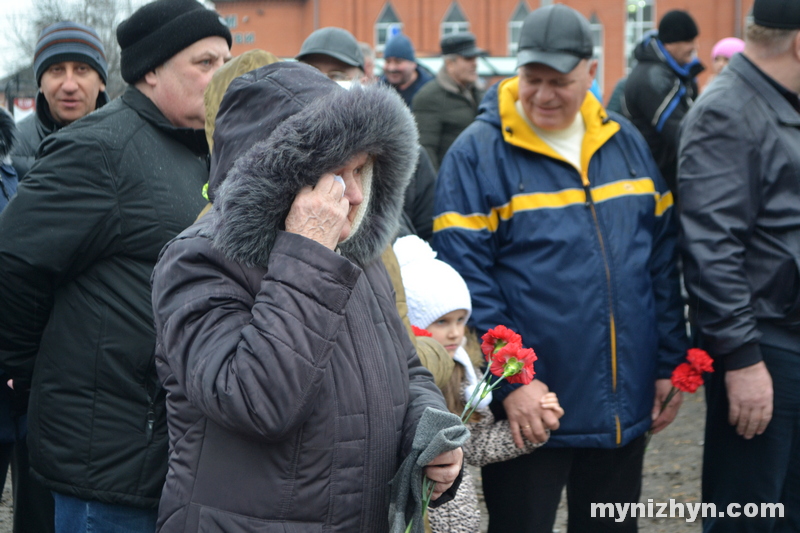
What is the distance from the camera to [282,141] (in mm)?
1745

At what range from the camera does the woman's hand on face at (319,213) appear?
1.75 metres

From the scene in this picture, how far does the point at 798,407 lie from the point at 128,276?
2.34m

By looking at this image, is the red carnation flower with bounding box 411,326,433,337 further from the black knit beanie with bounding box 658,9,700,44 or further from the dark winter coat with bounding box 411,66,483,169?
the black knit beanie with bounding box 658,9,700,44

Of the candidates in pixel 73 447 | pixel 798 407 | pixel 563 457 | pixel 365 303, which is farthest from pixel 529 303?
pixel 73 447

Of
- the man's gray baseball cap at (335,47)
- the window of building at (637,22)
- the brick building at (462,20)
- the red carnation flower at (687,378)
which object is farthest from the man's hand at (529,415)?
the window of building at (637,22)

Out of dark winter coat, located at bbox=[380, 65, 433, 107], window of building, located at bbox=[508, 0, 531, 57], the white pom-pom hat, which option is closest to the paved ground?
the white pom-pom hat

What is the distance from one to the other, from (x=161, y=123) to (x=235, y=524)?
52.9 inches

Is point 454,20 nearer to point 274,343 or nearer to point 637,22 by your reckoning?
point 637,22

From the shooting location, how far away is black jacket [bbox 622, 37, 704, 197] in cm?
584

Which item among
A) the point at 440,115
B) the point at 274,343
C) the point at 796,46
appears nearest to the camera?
the point at 274,343

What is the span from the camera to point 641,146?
333 cm

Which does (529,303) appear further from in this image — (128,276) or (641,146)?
(128,276)

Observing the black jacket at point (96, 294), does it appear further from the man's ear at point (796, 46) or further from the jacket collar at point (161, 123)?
the man's ear at point (796, 46)

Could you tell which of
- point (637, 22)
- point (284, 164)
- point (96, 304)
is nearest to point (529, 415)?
point (96, 304)
